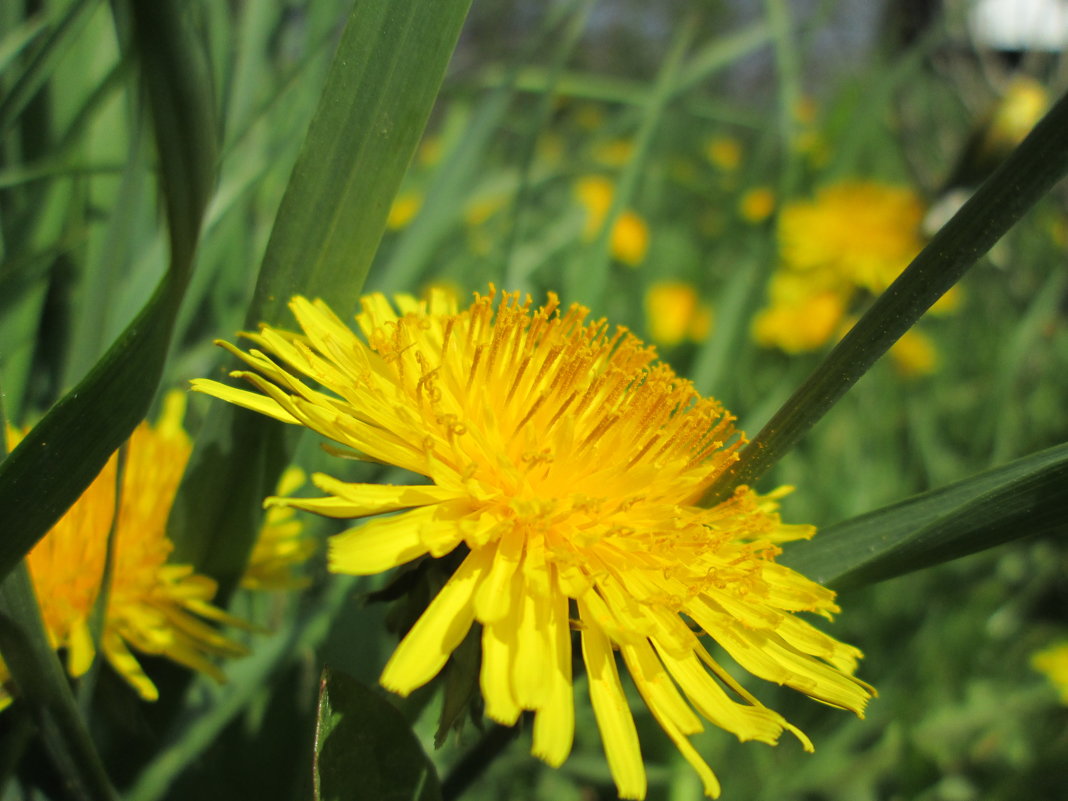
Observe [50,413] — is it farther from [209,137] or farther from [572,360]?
[572,360]

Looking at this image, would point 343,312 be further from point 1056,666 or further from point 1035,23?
point 1035,23

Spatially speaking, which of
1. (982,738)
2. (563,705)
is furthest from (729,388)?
(563,705)

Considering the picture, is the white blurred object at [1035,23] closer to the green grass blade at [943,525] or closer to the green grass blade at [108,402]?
the green grass blade at [943,525]

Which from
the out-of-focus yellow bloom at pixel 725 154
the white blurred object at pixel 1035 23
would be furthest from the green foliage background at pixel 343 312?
the out-of-focus yellow bloom at pixel 725 154

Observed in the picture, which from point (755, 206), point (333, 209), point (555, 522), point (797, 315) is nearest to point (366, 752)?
point (555, 522)

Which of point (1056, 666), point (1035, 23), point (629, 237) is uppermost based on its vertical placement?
point (1035, 23)
